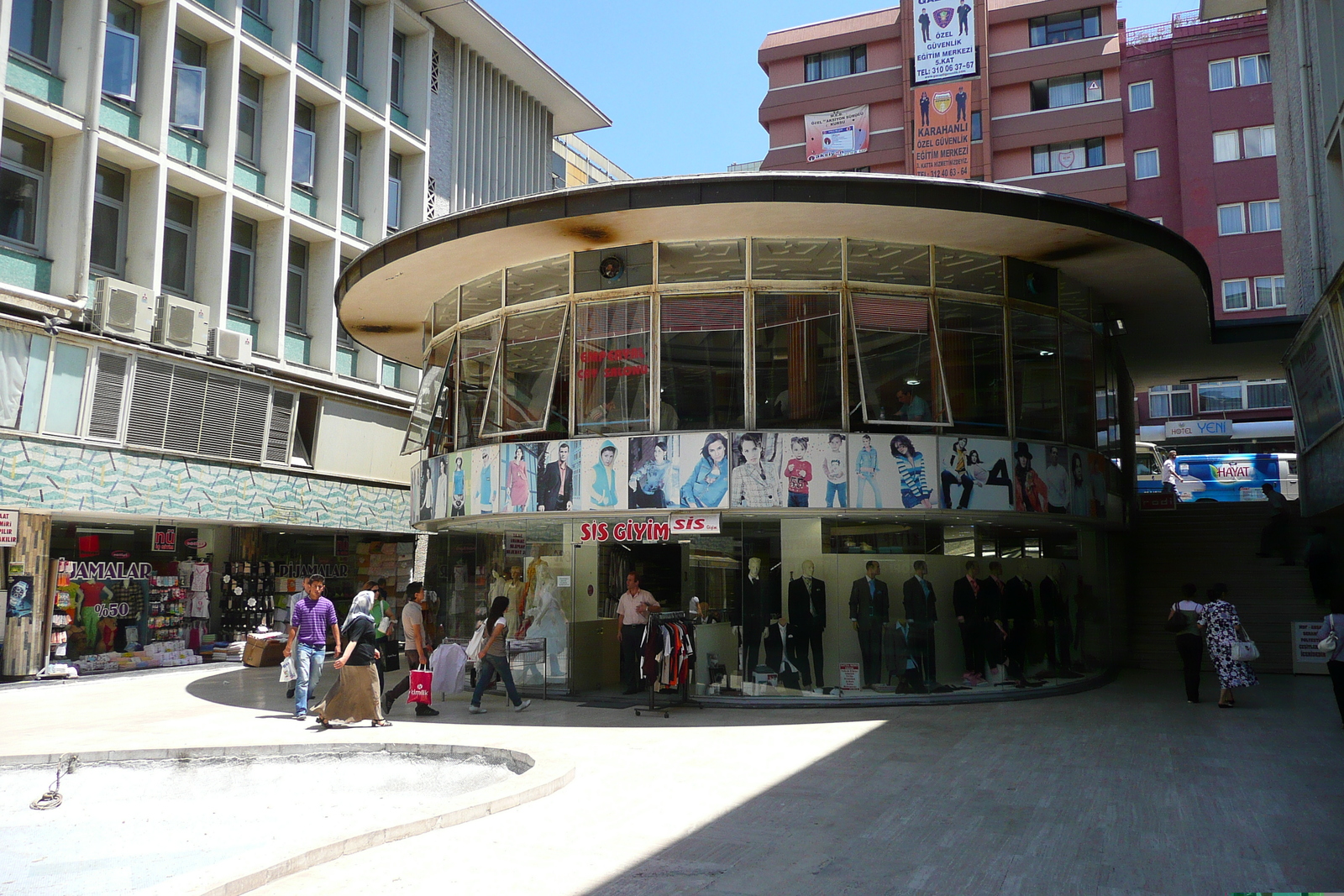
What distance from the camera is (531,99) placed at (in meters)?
35.0

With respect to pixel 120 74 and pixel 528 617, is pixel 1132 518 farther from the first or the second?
pixel 120 74

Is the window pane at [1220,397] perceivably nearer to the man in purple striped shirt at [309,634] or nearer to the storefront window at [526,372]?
the storefront window at [526,372]

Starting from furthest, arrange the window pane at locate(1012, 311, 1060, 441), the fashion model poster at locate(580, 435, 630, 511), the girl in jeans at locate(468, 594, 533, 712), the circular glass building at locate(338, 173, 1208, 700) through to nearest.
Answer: the window pane at locate(1012, 311, 1060, 441) < the fashion model poster at locate(580, 435, 630, 511) < the circular glass building at locate(338, 173, 1208, 700) < the girl in jeans at locate(468, 594, 533, 712)

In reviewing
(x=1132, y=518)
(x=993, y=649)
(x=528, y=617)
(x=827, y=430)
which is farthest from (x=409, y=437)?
(x=1132, y=518)

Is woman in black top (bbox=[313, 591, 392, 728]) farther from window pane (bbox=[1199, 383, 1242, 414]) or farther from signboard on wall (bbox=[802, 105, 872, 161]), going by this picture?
signboard on wall (bbox=[802, 105, 872, 161])

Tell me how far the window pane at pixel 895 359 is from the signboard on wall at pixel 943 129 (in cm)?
3401

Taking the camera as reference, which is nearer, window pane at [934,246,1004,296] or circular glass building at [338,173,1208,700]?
circular glass building at [338,173,1208,700]

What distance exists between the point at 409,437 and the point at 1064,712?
38.4 feet

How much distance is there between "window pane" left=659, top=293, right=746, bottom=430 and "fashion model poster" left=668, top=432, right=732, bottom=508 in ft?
1.07

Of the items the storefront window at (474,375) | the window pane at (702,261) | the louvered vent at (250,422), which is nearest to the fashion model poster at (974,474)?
the window pane at (702,261)

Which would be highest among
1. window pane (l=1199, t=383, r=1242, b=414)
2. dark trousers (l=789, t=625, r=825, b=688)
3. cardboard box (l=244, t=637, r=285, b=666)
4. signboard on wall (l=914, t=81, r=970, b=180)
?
signboard on wall (l=914, t=81, r=970, b=180)

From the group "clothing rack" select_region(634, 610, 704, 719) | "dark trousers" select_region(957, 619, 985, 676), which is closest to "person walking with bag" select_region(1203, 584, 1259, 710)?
"dark trousers" select_region(957, 619, 985, 676)

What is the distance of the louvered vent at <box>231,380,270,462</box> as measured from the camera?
21406 mm

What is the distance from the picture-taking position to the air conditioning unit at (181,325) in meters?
19.4
